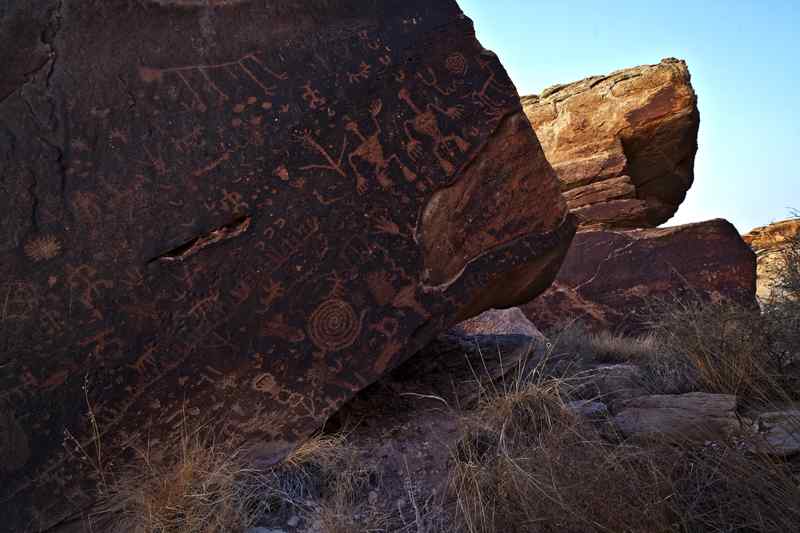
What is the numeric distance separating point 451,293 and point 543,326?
12.7 ft

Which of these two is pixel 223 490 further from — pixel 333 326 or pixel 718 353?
pixel 718 353

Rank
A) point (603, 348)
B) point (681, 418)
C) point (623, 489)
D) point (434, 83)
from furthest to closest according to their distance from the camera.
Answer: point (603, 348), point (434, 83), point (681, 418), point (623, 489)

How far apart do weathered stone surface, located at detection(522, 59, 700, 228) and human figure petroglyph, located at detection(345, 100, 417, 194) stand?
5692mm

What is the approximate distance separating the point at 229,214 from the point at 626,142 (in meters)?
6.91

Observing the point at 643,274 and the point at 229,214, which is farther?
the point at 643,274

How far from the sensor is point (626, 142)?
8008 mm

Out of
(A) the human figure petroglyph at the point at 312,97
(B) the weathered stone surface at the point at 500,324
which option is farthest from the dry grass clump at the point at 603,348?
(A) the human figure petroglyph at the point at 312,97

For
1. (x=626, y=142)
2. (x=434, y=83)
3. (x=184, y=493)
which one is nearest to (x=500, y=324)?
(x=434, y=83)

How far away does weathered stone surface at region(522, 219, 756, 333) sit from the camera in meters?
5.89

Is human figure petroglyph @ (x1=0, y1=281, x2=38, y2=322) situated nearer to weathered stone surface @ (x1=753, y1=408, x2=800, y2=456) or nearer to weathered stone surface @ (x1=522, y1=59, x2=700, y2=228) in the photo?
weathered stone surface @ (x1=753, y1=408, x2=800, y2=456)

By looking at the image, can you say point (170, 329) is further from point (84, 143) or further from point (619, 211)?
point (619, 211)

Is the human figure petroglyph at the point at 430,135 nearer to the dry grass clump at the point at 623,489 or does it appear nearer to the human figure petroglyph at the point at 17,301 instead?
the dry grass clump at the point at 623,489

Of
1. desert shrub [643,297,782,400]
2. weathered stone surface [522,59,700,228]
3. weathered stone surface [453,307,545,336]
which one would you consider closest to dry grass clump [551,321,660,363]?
weathered stone surface [453,307,545,336]

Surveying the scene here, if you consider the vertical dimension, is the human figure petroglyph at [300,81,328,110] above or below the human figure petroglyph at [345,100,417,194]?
above
